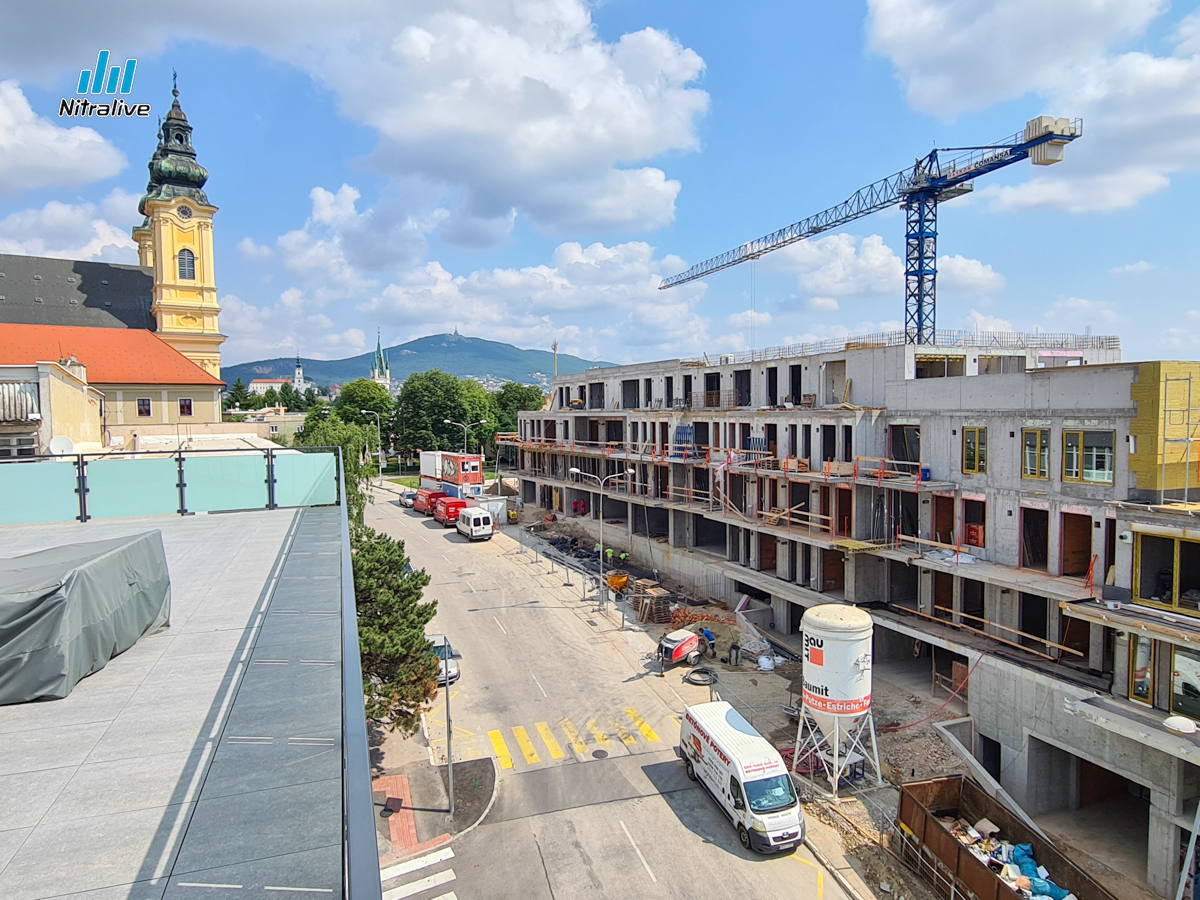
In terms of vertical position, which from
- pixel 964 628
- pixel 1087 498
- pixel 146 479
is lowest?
pixel 964 628

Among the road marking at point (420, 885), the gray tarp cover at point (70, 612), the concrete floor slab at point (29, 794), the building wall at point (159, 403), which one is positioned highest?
→ the building wall at point (159, 403)

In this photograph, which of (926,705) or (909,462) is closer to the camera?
(926,705)

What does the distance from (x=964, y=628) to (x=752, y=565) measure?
13.7m

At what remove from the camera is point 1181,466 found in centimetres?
2425

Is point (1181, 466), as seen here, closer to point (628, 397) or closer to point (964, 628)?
point (964, 628)

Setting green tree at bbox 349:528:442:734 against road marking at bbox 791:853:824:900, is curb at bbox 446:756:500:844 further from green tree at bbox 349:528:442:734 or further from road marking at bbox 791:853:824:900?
road marking at bbox 791:853:824:900

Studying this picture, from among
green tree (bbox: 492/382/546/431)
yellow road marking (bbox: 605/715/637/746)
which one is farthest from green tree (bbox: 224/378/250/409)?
yellow road marking (bbox: 605/715/637/746)

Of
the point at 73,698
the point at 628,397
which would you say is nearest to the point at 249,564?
the point at 73,698

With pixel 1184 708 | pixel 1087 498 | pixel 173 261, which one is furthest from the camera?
pixel 173 261

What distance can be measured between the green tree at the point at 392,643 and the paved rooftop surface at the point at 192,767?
497 inches

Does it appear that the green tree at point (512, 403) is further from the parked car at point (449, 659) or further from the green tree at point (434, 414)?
the parked car at point (449, 659)

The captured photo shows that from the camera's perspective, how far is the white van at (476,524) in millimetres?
57250

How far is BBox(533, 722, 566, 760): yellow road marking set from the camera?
82.4 ft

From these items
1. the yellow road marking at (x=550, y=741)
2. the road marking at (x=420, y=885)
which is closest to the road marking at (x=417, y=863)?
the road marking at (x=420, y=885)
